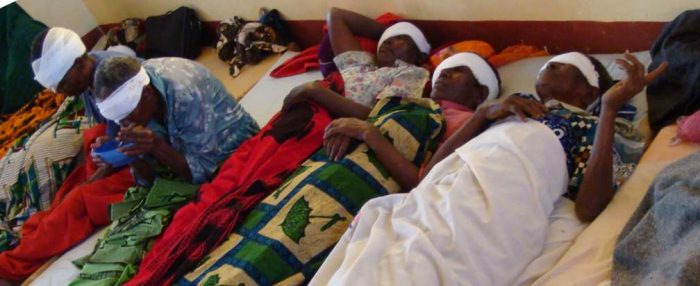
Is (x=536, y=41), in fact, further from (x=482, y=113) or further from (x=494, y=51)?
(x=482, y=113)

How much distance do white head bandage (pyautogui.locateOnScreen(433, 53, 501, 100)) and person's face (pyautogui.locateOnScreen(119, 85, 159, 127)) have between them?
88 centimetres

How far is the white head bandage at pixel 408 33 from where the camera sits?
7.02 feet

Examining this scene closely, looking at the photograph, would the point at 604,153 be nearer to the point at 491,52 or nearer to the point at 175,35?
the point at 491,52

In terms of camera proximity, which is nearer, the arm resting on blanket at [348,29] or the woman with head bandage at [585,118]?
the woman with head bandage at [585,118]

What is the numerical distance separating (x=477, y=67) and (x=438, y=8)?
1.64 feet

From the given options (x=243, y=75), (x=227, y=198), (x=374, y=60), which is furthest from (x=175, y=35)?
(x=227, y=198)

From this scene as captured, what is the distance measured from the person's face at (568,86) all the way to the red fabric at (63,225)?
1.39m

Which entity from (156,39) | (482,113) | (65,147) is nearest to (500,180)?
(482,113)

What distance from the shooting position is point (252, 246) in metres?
1.40

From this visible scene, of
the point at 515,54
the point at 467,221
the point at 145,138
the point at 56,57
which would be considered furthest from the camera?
the point at 515,54

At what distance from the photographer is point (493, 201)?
4.06 ft

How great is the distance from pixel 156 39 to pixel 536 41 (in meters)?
1.91

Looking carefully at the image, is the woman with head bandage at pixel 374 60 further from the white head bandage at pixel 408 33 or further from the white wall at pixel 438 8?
the white wall at pixel 438 8

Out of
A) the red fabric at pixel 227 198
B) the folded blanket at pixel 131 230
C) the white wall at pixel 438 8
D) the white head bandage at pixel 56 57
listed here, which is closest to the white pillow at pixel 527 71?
the white wall at pixel 438 8
